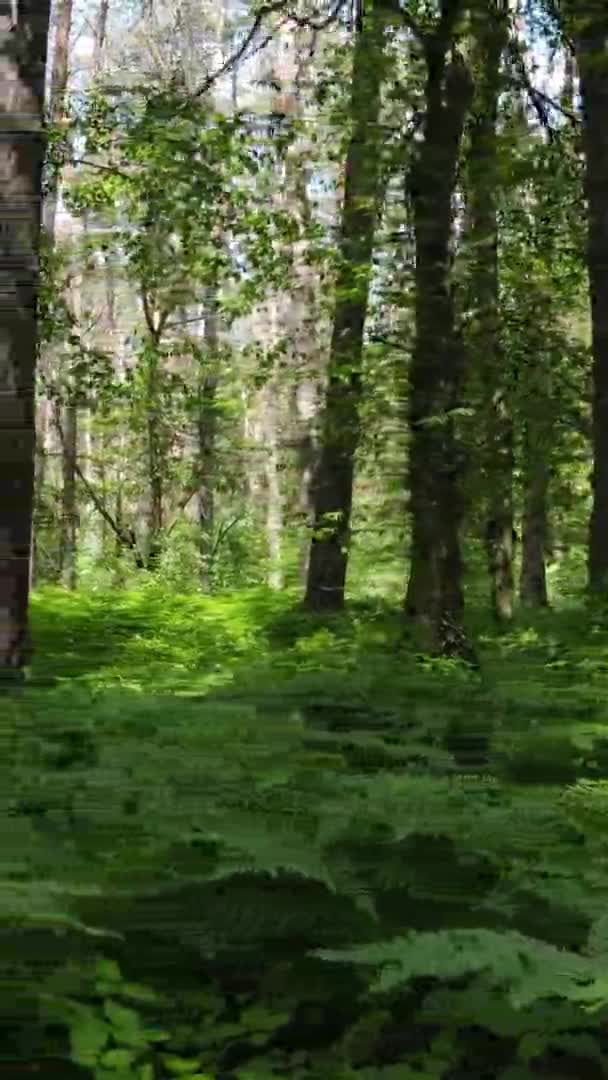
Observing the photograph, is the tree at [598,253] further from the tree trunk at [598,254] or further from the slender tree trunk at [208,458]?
the slender tree trunk at [208,458]

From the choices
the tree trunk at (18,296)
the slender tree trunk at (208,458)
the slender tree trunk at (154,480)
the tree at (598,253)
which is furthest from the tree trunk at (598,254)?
the slender tree trunk at (154,480)

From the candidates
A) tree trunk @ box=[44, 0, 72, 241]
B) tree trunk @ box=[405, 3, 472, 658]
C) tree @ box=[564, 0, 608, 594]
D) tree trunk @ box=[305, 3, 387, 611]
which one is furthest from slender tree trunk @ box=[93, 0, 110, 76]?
tree trunk @ box=[405, 3, 472, 658]

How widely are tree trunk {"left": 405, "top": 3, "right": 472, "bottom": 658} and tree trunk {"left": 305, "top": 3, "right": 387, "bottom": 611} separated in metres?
0.41

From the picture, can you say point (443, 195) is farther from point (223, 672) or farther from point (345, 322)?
point (345, 322)

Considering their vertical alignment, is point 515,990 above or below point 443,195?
below

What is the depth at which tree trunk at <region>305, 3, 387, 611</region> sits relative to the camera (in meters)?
7.14

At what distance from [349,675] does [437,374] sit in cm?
219

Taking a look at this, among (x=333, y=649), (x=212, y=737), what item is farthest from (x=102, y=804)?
(x=333, y=649)

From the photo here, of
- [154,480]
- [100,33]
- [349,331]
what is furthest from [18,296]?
[100,33]

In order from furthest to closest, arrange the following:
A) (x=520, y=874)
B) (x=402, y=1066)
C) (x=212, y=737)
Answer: (x=212, y=737)
(x=520, y=874)
(x=402, y=1066)

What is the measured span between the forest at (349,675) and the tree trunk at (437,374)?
0.07ft

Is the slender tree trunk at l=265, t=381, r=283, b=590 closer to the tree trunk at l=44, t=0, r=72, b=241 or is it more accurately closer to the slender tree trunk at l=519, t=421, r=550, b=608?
the tree trunk at l=44, t=0, r=72, b=241

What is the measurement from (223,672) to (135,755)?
3.30 metres

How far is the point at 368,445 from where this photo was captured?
12586mm
